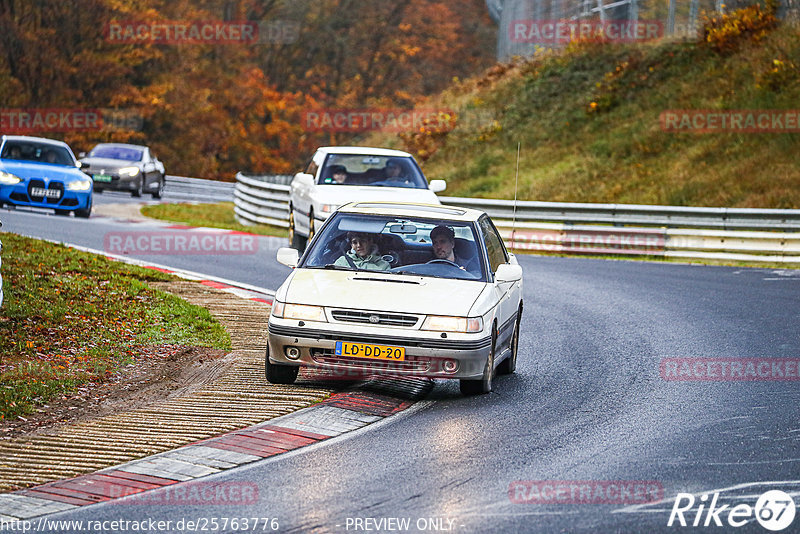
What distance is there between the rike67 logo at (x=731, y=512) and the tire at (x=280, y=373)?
3.83 meters

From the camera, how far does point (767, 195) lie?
27844 mm

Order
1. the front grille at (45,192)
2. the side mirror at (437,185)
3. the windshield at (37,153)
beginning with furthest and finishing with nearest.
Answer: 1. the windshield at (37,153)
2. the front grille at (45,192)
3. the side mirror at (437,185)

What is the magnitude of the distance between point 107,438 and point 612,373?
4812 mm

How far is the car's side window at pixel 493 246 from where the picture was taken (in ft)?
34.3

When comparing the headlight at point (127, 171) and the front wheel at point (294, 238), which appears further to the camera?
the headlight at point (127, 171)

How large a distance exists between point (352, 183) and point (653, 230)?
7.68 m

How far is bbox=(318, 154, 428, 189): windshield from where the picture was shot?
18359 mm

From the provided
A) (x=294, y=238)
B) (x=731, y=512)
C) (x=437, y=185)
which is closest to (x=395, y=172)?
(x=437, y=185)

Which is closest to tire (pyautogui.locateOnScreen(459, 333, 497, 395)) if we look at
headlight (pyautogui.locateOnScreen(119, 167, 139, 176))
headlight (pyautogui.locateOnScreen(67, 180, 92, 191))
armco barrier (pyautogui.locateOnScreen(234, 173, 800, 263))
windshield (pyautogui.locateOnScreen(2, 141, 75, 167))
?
armco barrier (pyautogui.locateOnScreen(234, 173, 800, 263))

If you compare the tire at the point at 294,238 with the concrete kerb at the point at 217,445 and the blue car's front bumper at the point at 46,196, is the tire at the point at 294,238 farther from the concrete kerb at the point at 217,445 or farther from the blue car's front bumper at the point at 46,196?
the concrete kerb at the point at 217,445

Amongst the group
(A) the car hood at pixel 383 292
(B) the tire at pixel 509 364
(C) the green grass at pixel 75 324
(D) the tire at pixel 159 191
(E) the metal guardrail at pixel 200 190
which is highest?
(A) the car hood at pixel 383 292

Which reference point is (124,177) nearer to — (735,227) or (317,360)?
(735,227)

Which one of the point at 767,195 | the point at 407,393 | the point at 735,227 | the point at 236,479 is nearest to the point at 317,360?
the point at 407,393

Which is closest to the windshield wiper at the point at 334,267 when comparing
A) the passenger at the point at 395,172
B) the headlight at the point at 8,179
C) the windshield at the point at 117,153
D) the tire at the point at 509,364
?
the tire at the point at 509,364
